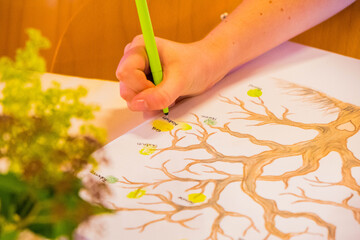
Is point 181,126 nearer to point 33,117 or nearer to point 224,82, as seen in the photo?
point 224,82

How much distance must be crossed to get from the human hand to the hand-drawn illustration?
4 centimetres

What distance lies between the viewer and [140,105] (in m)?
0.57

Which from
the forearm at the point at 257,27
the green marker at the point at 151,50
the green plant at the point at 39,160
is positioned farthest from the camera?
the forearm at the point at 257,27

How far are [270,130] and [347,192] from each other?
129 millimetres

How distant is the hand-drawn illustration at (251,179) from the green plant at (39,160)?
6.5 inches

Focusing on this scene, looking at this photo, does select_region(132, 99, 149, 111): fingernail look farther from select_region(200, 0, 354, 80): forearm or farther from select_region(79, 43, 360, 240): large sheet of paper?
select_region(200, 0, 354, 80): forearm

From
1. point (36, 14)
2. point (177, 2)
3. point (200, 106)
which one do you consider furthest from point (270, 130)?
point (36, 14)

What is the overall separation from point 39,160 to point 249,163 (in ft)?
0.99

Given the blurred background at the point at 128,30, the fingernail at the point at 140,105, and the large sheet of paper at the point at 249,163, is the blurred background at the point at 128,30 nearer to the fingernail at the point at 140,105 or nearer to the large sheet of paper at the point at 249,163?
the large sheet of paper at the point at 249,163

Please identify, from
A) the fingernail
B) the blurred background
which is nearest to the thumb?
the fingernail

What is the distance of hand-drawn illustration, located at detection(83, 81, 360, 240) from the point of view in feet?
1.43

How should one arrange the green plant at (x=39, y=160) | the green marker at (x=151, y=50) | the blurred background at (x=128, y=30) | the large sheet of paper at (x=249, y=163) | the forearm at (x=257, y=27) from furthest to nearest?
1. the blurred background at (x=128, y=30)
2. the forearm at (x=257, y=27)
3. the green marker at (x=151, y=50)
4. the large sheet of paper at (x=249, y=163)
5. the green plant at (x=39, y=160)

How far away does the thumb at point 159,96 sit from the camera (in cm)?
57

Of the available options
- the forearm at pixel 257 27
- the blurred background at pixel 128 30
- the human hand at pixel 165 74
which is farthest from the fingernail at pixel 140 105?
the blurred background at pixel 128 30
